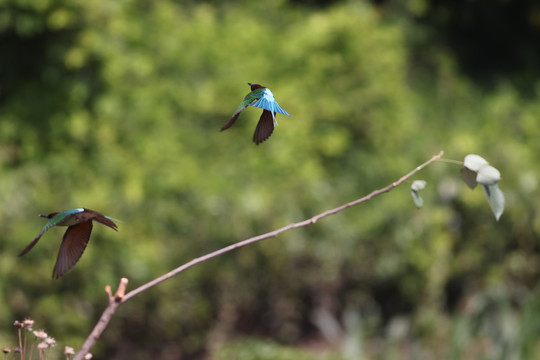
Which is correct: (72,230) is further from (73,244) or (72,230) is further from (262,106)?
(262,106)

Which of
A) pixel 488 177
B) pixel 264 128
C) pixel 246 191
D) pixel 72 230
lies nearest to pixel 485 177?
pixel 488 177

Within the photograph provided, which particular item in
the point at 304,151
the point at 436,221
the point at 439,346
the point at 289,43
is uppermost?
the point at 289,43

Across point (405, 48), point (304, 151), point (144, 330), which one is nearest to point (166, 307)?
point (144, 330)

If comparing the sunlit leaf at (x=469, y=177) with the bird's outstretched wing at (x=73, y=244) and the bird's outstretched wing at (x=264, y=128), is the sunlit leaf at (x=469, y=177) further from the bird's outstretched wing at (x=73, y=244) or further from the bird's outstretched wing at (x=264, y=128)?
the bird's outstretched wing at (x=73, y=244)

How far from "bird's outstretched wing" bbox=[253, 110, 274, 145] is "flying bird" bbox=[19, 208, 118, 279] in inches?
7.7

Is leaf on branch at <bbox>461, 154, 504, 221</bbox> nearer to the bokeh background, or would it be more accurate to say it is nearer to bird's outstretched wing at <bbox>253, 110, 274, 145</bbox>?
bird's outstretched wing at <bbox>253, 110, 274, 145</bbox>

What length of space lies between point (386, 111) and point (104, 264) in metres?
3.59

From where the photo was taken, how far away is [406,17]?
8625mm

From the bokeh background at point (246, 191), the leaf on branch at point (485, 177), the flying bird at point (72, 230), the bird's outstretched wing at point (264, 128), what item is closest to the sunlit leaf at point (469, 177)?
the leaf on branch at point (485, 177)

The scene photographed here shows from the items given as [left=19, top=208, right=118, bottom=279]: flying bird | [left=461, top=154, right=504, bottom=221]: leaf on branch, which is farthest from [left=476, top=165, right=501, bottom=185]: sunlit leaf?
[left=19, top=208, right=118, bottom=279]: flying bird

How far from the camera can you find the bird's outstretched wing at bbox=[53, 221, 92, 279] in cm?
82

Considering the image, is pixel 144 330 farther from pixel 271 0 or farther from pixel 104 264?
pixel 271 0

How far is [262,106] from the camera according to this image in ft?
2.65

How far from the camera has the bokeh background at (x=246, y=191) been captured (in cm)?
416
